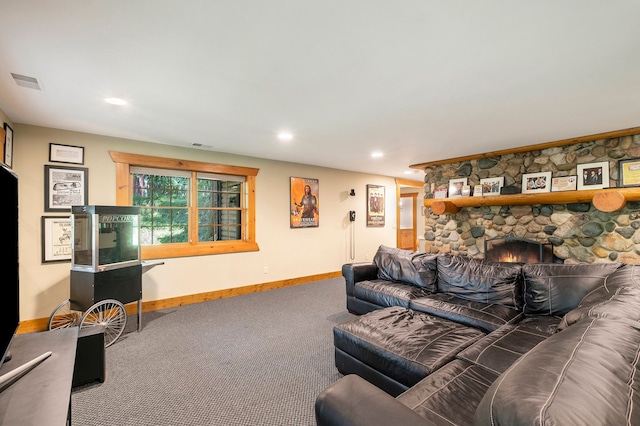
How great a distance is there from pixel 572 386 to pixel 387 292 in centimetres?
255

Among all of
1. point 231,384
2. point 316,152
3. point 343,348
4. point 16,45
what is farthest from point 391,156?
point 16,45

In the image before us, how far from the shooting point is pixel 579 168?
3707 mm

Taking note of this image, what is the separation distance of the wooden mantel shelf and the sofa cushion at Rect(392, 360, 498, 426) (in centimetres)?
324

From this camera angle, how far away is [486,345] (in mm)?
1782

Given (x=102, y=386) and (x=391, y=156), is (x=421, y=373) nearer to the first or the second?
(x=102, y=386)

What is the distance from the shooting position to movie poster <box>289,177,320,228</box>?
5332 mm

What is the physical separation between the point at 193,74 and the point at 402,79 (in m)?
1.53

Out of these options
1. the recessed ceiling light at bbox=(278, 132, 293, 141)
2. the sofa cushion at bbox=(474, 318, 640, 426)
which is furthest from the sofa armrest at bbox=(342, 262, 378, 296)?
the sofa cushion at bbox=(474, 318, 640, 426)

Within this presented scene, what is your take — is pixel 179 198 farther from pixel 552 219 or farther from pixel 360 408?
pixel 552 219

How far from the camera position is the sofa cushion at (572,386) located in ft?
2.02

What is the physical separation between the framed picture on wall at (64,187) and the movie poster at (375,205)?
203 inches

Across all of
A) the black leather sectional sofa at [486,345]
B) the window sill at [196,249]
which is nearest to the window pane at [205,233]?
the window sill at [196,249]

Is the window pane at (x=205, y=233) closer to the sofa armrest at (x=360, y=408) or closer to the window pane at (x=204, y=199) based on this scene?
the window pane at (x=204, y=199)

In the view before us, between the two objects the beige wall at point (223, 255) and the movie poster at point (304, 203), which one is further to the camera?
the movie poster at point (304, 203)
